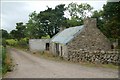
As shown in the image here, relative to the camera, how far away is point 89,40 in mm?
27531

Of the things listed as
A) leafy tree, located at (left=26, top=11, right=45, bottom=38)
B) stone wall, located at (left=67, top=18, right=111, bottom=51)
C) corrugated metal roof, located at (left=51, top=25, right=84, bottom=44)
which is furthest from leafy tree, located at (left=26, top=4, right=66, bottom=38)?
stone wall, located at (left=67, top=18, right=111, bottom=51)

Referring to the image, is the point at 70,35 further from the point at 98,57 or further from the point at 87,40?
the point at 98,57

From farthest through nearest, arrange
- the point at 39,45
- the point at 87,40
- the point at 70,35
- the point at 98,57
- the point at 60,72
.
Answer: the point at 39,45 → the point at 70,35 → the point at 87,40 → the point at 98,57 → the point at 60,72

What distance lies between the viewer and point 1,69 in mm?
17047

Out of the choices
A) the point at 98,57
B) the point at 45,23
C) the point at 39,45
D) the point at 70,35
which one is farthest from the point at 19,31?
the point at 98,57

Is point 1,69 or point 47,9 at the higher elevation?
point 47,9

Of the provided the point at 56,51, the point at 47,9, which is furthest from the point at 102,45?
the point at 47,9

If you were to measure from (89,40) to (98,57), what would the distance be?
13.5 feet

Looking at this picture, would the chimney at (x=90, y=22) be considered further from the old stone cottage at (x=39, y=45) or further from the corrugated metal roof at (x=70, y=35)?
the old stone cottage at (x=39, y=45)

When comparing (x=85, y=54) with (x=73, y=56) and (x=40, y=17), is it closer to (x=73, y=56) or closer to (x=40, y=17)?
(x=73, y=56)

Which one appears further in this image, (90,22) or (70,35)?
(70,35)

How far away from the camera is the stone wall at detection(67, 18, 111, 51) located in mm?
26953

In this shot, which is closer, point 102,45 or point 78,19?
point 102,45

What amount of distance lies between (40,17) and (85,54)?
1283 inches
